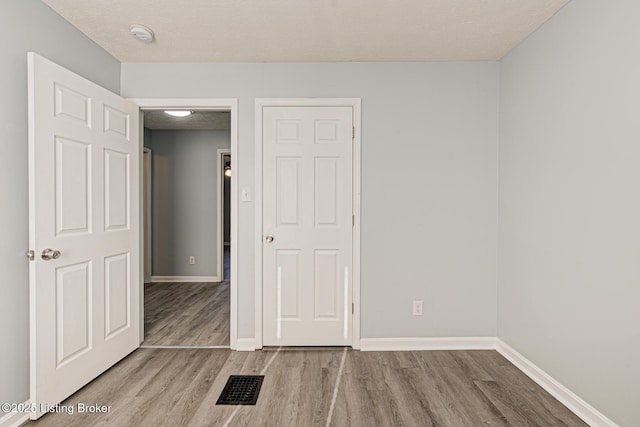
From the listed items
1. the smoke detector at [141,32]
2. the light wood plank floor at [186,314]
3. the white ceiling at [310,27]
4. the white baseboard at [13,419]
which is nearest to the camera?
the white baseboard at [13,419]

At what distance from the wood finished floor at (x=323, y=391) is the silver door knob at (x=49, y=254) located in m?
0.91

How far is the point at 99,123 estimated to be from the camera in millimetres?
2475

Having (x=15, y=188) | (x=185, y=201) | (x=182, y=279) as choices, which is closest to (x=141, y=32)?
(x=15, y=188)

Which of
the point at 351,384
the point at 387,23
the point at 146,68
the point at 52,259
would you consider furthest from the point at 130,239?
the point at 387,23

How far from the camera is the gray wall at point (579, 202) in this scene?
1.77m

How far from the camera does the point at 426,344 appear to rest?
303 centimetres

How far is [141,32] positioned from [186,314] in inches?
113

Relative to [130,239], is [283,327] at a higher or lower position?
lower

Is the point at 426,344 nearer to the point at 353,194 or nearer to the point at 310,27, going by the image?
the point at 353,194

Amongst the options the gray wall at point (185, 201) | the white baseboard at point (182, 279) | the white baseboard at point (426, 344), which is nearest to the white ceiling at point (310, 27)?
the white baseboard at point (426, 344)

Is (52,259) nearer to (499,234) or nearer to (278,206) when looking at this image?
(278,206)

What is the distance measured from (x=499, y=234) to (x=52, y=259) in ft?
10.5

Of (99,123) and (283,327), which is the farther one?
(283,327)

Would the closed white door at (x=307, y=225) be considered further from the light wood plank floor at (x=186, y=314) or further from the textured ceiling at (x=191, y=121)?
the textured ceiling at (x=191, y=121)
